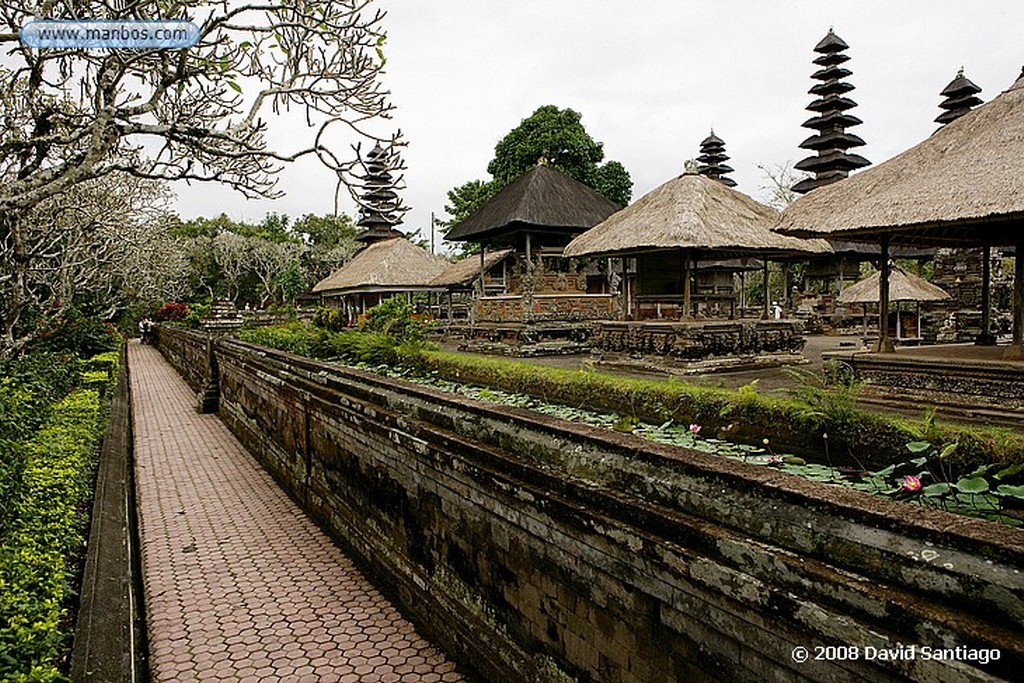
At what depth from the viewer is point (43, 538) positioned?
4.16m

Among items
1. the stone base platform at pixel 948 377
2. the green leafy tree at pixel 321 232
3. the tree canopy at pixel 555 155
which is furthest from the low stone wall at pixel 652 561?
the green leafy tree at pixel 321 232

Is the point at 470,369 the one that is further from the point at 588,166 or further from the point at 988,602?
the point at 588,166

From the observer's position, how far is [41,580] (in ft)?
11.6

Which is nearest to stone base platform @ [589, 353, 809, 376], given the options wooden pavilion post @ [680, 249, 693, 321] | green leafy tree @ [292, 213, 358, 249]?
wooden pavilion post @ [680, 249, 693, 321]

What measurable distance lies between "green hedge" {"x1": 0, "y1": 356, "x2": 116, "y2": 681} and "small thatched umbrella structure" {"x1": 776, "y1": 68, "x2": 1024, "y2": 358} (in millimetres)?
7131

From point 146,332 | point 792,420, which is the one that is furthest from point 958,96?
point 146,332

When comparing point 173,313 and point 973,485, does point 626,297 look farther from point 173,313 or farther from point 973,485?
point 173,313

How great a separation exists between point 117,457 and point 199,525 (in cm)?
264

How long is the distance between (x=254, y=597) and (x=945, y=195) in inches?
269

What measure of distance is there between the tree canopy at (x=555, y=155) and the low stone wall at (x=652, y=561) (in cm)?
2626

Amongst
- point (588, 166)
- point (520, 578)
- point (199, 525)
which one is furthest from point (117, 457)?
point (588, 166)

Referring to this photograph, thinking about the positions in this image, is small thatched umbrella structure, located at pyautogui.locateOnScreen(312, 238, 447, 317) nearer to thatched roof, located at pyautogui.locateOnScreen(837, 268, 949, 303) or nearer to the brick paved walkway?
thatched roof, located at pyautogui.locateOnScreen(837, 268, 949, 303)

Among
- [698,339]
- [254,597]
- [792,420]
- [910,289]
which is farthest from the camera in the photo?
[910,289]

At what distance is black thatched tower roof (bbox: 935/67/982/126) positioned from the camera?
82.9ft
